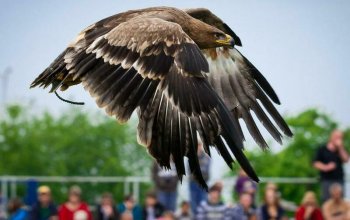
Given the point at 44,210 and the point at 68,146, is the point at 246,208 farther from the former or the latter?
the point at 68,146

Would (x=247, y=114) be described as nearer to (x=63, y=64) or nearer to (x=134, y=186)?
(x=63, y=64)

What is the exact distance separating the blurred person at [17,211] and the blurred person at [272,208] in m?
3.87

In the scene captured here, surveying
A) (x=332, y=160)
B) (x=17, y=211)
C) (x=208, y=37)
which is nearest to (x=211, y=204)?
(x=332, y=160)

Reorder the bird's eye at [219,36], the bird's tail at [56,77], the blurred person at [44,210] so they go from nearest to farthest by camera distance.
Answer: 1. the bird's tail at [56,77]
2. the bird's eye at [219,36]
3. the blurred person at [44,210]

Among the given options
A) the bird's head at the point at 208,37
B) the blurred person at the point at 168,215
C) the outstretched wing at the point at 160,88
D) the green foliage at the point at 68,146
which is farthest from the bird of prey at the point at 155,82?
the green foliage at the point at 68,146

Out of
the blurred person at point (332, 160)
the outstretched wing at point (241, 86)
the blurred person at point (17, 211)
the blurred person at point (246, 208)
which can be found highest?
the outstretched wing at point (241, 86)

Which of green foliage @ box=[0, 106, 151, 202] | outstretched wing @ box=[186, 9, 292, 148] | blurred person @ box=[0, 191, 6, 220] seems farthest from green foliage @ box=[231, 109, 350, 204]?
outstretched wing @ box=[186, 9, 292, 148]

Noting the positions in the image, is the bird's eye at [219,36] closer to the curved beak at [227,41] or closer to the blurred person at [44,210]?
the curved beak at [227,41]

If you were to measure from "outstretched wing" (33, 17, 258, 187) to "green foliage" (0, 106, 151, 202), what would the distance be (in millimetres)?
41155

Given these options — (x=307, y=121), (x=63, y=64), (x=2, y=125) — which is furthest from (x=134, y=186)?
(x=307, y=121)

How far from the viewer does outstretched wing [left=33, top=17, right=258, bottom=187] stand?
11.9 meters

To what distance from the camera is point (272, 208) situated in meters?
19.4

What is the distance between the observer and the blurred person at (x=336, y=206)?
1838 cm

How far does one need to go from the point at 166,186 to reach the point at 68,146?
38.5 metres
